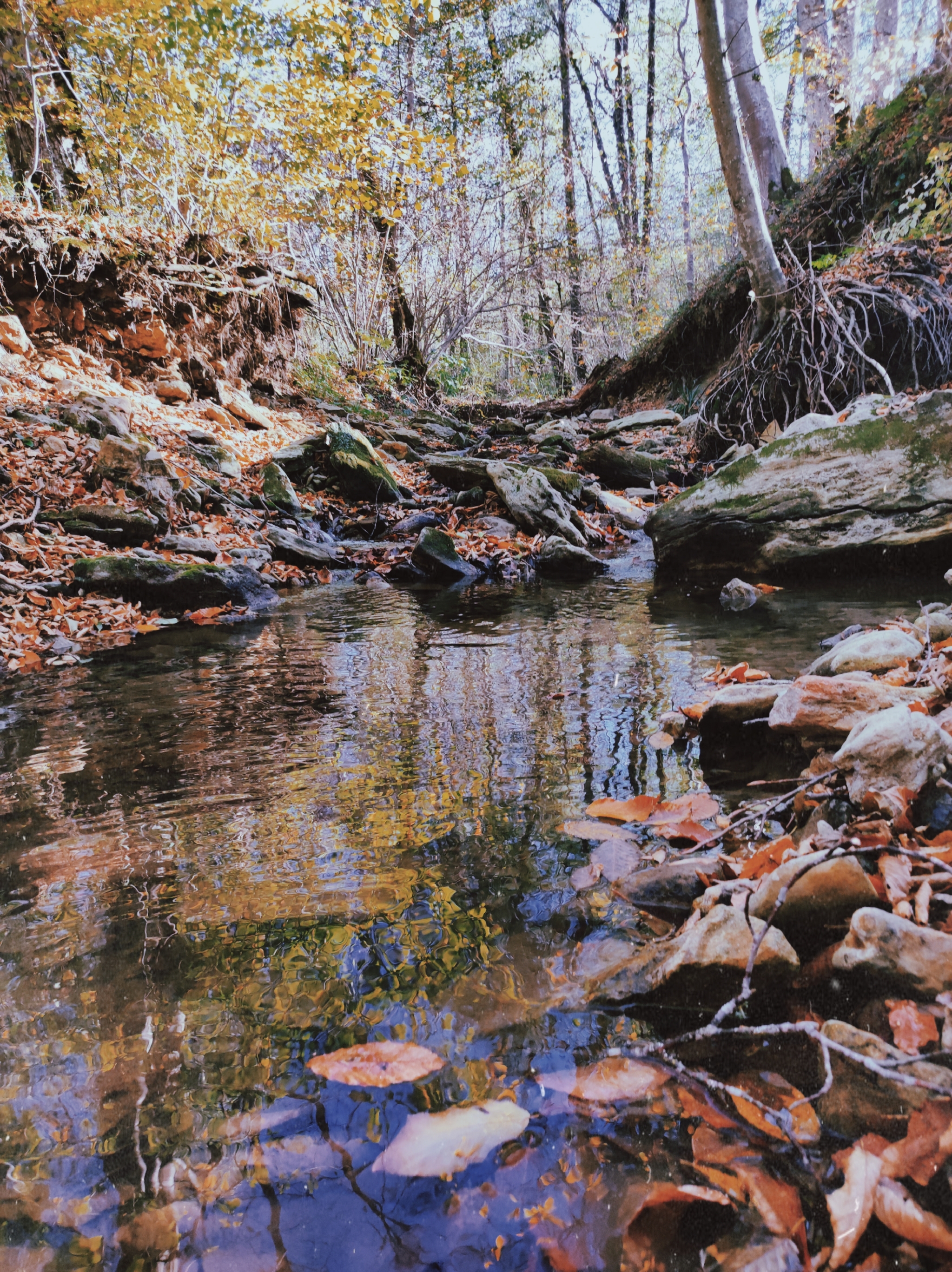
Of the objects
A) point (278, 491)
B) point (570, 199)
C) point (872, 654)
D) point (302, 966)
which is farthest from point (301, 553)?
point (570, 199)

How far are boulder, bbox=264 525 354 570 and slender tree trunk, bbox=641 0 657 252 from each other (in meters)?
16.8

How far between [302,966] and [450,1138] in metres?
0.48

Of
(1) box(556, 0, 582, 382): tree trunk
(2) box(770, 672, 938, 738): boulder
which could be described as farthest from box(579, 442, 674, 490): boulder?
(1) box(556, 0, 582, 382): tree trunk

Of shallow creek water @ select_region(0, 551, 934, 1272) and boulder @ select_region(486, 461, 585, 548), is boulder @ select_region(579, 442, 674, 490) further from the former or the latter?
shallow creek water @ select_region(0, 551, 934, 1272)

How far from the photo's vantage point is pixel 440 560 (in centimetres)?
711

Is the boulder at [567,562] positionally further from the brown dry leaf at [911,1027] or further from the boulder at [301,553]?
the brown dry leaf at [911,1027]

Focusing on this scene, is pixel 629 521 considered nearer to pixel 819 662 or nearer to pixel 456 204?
pixel 819 662

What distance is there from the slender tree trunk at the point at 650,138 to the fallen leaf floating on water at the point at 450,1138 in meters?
22.4

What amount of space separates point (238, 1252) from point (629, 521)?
8.63 meters

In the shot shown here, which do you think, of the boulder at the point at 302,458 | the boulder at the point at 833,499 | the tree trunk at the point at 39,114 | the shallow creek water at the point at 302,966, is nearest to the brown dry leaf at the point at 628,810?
the shallow creek water at the point at 302,966

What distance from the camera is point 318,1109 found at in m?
0.98

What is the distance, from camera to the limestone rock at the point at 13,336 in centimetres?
874

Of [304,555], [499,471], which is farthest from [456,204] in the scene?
[304,555]

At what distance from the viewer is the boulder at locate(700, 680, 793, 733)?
2293mm
